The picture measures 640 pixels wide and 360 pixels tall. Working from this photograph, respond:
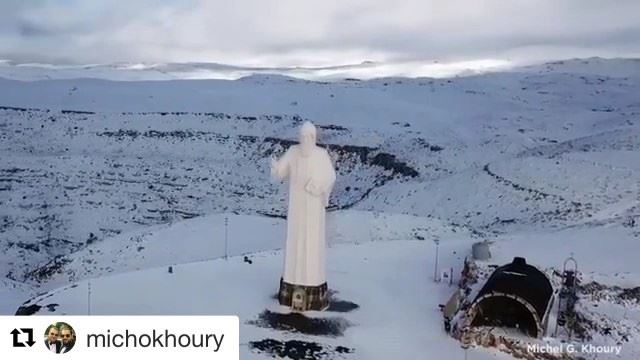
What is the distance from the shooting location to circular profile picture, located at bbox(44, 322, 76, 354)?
6660 mm

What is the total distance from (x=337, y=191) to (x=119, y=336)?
26.1 m

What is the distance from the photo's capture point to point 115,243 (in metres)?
20.2

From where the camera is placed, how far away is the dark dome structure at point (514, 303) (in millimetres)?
9930

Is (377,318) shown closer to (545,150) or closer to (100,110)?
(545,150)

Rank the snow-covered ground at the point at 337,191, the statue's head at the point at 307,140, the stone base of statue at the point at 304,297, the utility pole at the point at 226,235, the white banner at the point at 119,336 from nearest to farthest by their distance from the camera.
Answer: the white banner at the point at 119,336, the statue's head at the point at 307,140, the stone base of statue at the point at 304,297, the snow-covered ground at the point at 337,191, the utility pole at the point at 226,235

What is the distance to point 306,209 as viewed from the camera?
10.9 meters

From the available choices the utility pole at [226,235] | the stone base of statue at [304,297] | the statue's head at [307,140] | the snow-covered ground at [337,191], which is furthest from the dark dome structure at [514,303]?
the utility pole at [226,235]

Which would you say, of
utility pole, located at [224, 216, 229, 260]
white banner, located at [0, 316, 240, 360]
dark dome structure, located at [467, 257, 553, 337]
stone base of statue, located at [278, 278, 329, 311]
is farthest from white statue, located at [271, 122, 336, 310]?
utility pole, located at [224, 216, 229, 260]

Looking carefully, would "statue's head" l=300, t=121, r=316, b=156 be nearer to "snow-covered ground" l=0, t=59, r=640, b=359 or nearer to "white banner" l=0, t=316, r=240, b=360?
"snow-covered ground" l=0, t=59, r=640, b=359

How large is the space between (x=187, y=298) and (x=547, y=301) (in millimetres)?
5354

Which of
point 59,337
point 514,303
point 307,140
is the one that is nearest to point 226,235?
point 307,140

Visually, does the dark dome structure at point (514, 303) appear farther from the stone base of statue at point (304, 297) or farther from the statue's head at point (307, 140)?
the statue's head at point (307, 140)

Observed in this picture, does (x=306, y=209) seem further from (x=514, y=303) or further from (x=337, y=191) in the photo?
(x=337, y=191)

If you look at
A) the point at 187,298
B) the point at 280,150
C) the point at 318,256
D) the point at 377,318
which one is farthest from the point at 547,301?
the point at 280,150
